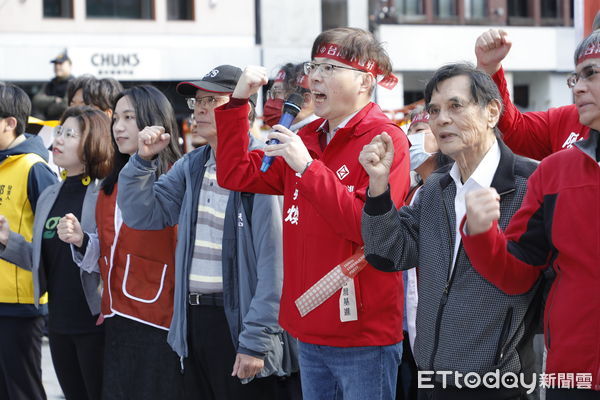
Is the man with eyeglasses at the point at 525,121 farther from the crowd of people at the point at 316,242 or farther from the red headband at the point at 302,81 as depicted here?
the red headband at the point at 302,81

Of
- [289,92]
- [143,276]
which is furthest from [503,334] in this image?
[289,92]

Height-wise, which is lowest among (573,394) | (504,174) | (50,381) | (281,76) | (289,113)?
(50,381)

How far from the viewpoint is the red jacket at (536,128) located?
3658 mm

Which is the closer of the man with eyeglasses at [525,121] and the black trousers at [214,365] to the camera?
the man with eyeglasses at [525,121]

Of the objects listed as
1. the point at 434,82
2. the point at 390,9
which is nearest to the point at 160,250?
the point at 434,82

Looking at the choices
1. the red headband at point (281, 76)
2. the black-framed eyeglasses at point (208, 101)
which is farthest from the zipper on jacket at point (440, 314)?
the red headband at point (281, 76)

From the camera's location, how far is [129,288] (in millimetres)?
4410

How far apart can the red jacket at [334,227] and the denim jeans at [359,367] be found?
50 mm

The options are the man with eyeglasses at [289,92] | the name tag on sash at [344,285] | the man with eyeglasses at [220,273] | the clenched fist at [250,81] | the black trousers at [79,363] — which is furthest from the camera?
the man with eyeglasses at [289,92]

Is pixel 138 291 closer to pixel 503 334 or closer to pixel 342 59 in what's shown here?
pixel 342 59

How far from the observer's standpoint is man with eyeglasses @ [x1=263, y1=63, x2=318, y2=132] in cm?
485

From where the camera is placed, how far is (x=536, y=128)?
149 inches

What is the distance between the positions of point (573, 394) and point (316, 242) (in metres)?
1.17

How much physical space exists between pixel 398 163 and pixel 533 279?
0.76 metres
